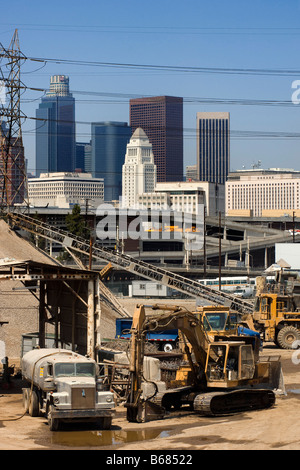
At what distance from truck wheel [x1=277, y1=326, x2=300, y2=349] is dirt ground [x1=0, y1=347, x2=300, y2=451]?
2022cm

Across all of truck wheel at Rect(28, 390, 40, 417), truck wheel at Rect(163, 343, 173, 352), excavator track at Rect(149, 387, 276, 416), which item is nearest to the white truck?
truck wheel at Rect(28, 390, 40, 417)

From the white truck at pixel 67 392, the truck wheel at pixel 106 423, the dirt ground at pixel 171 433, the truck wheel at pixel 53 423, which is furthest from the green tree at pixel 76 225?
the truck wheel at pixel 53 423

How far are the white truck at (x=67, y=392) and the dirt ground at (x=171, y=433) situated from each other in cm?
47

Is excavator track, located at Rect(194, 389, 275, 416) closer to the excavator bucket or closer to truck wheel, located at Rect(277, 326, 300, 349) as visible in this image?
the excavator bucket

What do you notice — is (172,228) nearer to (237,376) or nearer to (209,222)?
(209,222)

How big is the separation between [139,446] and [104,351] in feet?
37.3

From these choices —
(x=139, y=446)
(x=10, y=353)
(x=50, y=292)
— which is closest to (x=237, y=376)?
(x=139, y=446)

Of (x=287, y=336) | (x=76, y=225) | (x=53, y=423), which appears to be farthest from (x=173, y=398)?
(x=76, y=225)

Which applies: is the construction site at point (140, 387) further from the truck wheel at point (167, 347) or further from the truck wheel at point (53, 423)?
the truck wheel at point (167, 347)

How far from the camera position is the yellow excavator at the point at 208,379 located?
998 inches

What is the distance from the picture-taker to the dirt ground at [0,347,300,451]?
21562 millimetres

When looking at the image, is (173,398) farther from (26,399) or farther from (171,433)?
(26,399)

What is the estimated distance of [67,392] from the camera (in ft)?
78.0

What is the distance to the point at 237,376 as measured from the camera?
2673 centimetres
